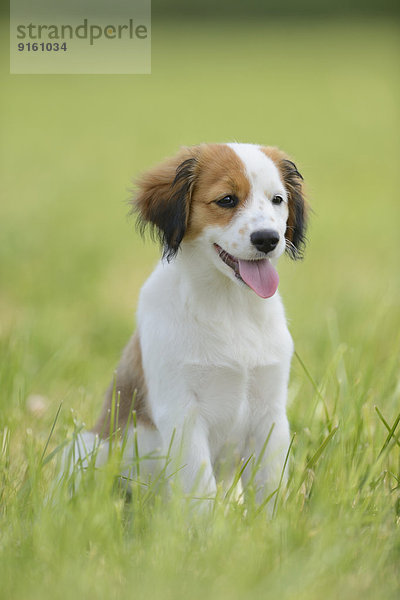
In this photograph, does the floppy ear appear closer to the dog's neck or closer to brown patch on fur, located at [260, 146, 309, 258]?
brown patch on fur, located at [260, 146, 309, 258]

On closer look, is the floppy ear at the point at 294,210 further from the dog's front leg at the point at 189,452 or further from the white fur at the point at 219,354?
the dog's front leg at the point at 189,452

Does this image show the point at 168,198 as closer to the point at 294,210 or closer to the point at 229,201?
the point at 229,201

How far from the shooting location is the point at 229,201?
3.17m

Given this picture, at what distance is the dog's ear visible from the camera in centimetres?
325

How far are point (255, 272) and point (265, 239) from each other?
0.18m

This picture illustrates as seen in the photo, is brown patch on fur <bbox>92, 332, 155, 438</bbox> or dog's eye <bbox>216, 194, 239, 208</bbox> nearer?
dog's eye <bbox>216, 194, 239, 208</bbox>

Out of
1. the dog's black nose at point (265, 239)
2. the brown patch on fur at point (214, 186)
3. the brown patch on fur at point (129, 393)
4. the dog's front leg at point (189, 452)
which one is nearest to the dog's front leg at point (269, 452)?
the dog's front leg at point (189, 452)

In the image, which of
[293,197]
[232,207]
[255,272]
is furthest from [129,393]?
[293,197]

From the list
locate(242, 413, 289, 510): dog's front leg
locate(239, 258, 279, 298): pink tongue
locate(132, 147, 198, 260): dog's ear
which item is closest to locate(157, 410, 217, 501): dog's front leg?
locate(242, 413, 289, 510): dog's front leg

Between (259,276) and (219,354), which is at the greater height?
(259,276)

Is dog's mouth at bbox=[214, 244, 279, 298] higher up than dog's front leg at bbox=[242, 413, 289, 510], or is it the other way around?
dog's mouth at bbox=[214, 244, 279, 298]

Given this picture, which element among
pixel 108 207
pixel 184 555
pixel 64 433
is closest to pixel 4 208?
pixel 108 207

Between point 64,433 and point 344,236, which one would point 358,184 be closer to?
point 344,236

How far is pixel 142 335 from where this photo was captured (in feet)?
11.1
